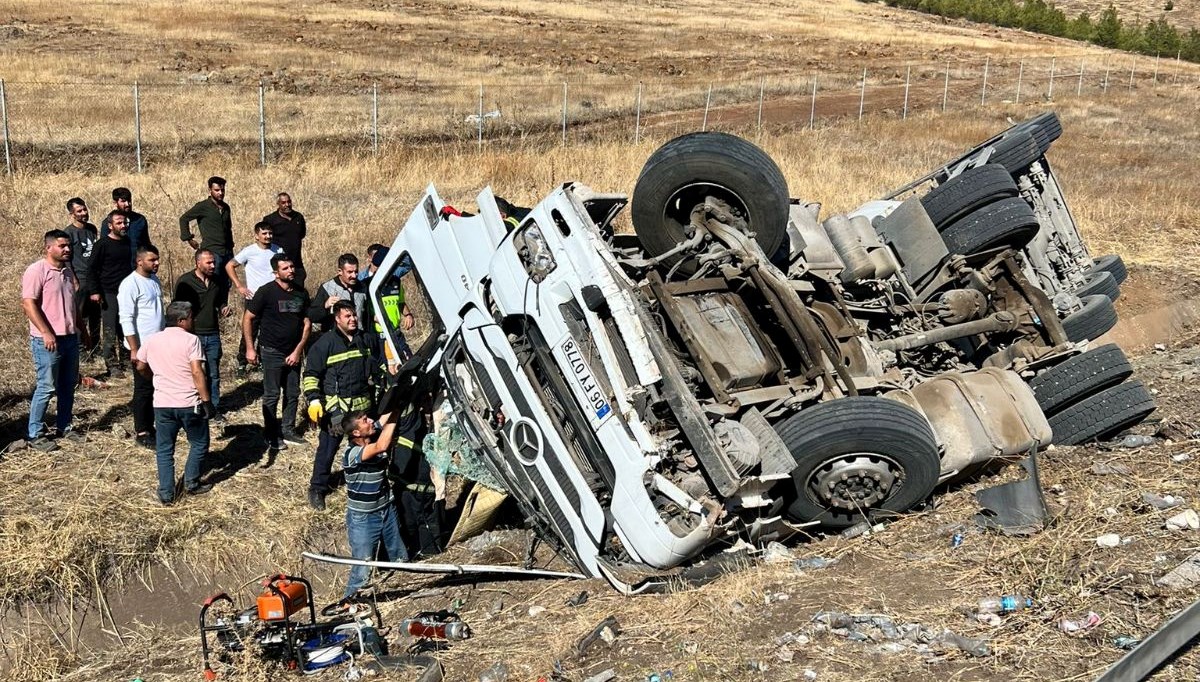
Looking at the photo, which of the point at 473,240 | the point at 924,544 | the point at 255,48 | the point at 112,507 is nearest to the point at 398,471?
the point at 473,240

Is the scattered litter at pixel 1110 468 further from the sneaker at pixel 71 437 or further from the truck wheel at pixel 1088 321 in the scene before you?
the sneaker at pixel 71 437

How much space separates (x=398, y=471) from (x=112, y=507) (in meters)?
1.93

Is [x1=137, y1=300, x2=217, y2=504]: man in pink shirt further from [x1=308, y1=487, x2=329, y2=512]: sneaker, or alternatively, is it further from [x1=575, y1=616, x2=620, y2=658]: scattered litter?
[x1=575, y1=616, x2=620, y2=658]: scattered litter

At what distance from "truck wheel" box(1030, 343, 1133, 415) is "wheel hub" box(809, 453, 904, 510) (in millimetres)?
1708

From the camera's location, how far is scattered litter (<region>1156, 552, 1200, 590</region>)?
15.3 ft

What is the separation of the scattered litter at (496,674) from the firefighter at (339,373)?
2.14 m

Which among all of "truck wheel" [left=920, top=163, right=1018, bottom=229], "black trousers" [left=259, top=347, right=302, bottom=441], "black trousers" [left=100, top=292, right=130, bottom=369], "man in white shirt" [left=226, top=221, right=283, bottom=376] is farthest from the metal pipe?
"black trousers" [left=100, top=292, right=130, bottom=369]

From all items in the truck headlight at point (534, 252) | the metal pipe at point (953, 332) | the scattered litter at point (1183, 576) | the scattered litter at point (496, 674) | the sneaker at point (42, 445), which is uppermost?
the truck headlight at point (534, 252)

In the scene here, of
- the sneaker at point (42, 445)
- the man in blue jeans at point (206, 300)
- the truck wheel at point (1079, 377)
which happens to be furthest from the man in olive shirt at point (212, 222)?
the truck wheel at point (1079, 377)

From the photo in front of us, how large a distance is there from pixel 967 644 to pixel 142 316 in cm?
584

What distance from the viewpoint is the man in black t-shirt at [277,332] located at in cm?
789

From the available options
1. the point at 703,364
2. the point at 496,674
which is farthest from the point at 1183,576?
the point at 496,674

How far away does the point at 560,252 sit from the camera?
5848 mm

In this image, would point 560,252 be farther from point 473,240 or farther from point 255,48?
point 255,48
